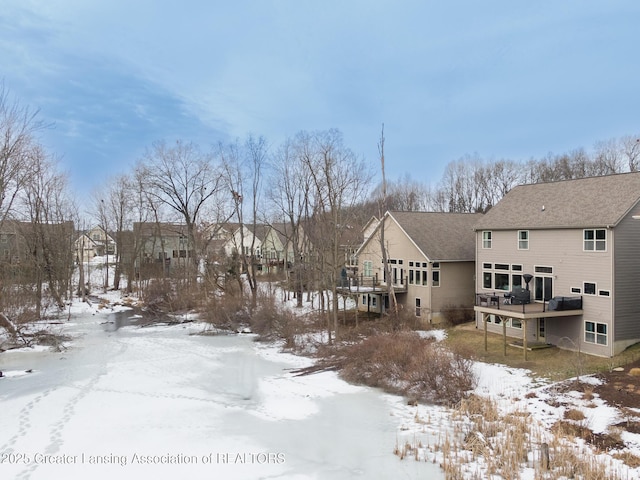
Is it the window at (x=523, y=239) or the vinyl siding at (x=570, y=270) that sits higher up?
the window at (x=523, y=239)

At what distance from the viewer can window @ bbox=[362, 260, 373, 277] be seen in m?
31.9

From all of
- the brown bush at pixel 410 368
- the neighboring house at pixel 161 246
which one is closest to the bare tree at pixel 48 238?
the neighboring house at pixel 161 246

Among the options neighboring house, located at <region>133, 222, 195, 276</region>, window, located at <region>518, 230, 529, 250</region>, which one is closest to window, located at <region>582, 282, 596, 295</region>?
window, located at <region>518, 230, 529, 250</region>

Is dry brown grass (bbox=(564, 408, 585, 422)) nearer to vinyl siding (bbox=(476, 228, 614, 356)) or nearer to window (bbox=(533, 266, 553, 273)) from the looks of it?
vinyl siding (bbox=(476, 228, 614, 356))

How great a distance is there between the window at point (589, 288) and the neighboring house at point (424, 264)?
8.11 m

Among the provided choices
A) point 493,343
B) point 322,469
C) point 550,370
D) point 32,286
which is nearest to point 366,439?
point 322,469

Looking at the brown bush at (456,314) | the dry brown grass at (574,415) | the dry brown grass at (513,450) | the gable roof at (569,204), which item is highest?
the gable roof at (569,204)

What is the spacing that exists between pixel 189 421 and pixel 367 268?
20717 mm

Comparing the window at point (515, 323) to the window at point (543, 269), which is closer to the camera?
the window at point (543, 269)

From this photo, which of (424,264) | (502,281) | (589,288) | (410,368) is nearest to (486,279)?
(502,281)

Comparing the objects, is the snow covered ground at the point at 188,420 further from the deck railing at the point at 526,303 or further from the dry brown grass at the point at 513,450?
the deck railing at the point at 526,303

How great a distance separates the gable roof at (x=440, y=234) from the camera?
26.9 metres

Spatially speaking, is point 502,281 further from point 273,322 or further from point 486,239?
point 273,322

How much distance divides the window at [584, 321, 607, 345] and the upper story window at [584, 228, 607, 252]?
120 inches
